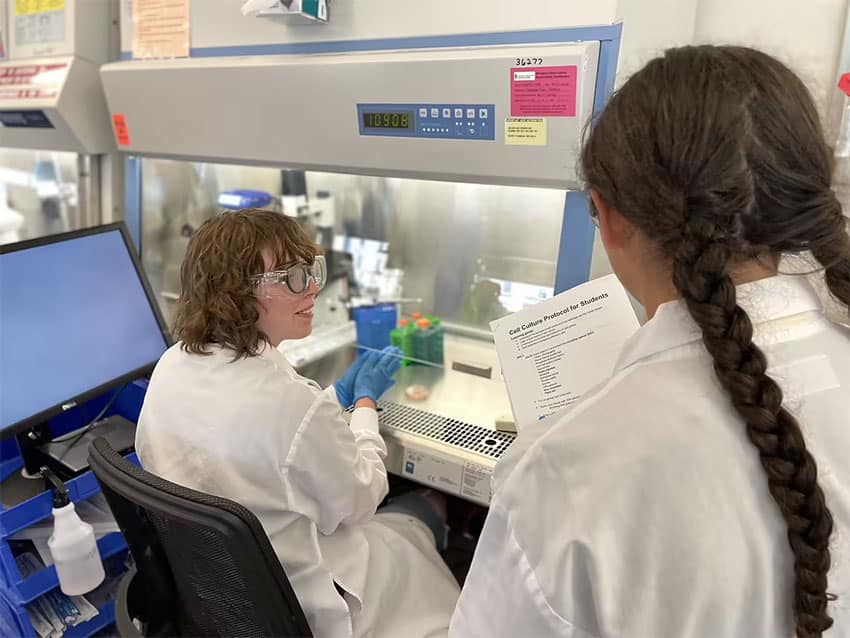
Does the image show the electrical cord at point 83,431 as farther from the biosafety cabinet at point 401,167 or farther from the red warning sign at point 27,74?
the red warning sign at point 27,74

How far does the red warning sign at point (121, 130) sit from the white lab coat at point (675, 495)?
1.50m

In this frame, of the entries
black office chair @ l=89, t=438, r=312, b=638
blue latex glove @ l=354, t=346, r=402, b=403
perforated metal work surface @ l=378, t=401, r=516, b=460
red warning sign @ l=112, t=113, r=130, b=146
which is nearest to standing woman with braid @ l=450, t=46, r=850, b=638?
black office chair @ l=89, t=438, r=312, b=638

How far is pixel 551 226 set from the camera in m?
1.64

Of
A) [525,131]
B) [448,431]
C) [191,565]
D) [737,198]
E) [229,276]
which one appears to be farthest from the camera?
[448,431]

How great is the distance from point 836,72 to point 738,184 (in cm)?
100

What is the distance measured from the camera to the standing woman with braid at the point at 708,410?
1.96ft

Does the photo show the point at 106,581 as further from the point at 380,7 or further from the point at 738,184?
the point at 738,184

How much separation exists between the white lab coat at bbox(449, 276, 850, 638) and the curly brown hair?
0.55 metres

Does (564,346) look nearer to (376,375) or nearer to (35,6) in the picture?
(376,375)

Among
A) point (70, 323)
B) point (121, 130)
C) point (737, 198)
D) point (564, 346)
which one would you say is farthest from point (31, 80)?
point (737, 198)

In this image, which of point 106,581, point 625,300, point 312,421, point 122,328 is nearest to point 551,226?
point 625,300

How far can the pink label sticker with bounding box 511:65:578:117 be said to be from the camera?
3.62ft

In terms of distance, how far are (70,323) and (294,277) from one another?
625 mm

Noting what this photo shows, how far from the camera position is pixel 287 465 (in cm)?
97
